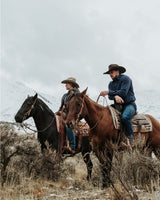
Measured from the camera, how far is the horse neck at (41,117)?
21.7 feet

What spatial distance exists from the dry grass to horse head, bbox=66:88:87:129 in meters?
1.19

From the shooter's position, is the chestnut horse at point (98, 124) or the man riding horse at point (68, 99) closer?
the chestnut horse at point (98, 124)

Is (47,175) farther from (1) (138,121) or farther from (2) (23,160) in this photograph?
(1) (138,121)

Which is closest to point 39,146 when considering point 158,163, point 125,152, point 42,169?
point 42,169

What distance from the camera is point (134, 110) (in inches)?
219

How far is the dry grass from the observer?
4.33 m

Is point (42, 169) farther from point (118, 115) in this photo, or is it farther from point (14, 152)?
point (118, 115)

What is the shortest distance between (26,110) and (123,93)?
2.99m

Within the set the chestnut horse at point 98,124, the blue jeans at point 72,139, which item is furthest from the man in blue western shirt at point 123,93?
the blue jeans at point 72,139

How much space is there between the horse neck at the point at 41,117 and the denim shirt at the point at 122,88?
7.21ft

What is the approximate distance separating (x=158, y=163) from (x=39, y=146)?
3943 millimetres

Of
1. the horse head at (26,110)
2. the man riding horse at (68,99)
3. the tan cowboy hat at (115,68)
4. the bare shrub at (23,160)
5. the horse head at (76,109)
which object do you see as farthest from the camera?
the man riding horse at (68,99)

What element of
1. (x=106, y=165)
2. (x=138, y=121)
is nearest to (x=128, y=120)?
(x=138, y=121)

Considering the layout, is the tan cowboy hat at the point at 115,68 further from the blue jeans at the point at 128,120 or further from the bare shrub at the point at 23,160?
the bare shrub at the point at 23,160
